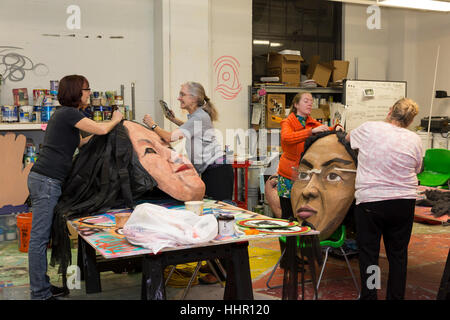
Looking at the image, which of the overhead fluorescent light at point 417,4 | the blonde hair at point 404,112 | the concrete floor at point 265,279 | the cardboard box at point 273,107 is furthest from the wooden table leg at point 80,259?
the overhead fluorescent light at point 417,4

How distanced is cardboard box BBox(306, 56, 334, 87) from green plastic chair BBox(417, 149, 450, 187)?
174 cm

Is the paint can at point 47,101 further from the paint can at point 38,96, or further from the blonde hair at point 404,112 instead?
the blonde hair at point 404,112

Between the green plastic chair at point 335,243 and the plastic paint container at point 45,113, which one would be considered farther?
the plastic paint container at point 45,113

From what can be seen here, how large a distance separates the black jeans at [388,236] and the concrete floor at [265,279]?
0.46 meters

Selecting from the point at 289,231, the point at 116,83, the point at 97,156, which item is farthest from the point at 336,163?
the point at 116,83

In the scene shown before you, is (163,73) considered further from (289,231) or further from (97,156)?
(289,231)

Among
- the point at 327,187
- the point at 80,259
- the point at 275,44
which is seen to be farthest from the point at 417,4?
the point at 80,259

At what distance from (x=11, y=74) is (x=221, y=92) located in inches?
101

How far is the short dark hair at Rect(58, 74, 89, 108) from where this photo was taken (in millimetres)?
3119

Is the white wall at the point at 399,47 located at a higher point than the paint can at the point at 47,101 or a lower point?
higher

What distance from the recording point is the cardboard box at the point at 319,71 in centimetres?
657

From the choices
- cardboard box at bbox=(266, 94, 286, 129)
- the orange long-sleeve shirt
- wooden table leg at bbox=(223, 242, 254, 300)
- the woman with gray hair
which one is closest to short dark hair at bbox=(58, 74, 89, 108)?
the woman with gray hair

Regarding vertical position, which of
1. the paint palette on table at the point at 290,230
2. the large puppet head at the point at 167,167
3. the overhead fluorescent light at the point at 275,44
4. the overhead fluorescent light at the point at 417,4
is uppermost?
the overhead fluorescent light at the point at 417,4

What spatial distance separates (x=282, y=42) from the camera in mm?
7012
